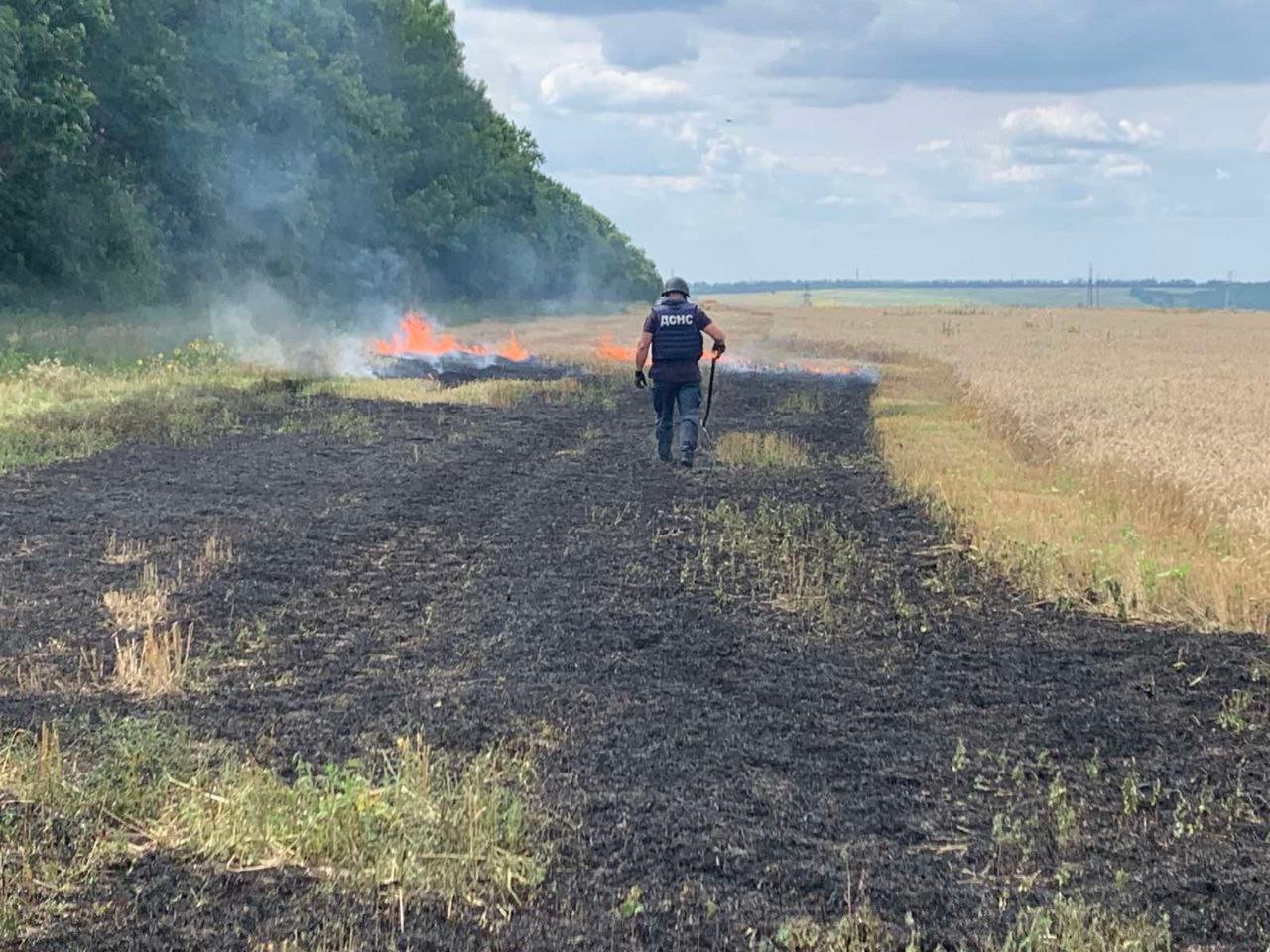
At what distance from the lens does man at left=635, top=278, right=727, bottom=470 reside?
15898 mm

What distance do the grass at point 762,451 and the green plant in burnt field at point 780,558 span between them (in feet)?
10.2

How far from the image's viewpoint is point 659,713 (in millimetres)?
7059

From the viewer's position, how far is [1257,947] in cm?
463

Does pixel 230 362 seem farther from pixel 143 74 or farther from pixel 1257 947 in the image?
pixel 1257 947

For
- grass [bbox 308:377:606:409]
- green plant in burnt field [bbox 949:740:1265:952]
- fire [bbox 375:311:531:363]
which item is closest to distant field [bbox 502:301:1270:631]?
green plant in burnt field [bbox 949:740:1265:952]

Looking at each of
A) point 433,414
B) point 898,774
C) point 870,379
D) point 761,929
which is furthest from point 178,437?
point 870,379

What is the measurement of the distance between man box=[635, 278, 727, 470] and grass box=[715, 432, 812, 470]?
75cm

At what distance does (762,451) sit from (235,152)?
29738 millimetres

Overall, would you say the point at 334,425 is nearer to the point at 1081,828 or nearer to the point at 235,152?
the point at 1081,828

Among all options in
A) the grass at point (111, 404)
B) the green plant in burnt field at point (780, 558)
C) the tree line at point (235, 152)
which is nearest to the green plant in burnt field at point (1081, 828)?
the green plant in burnt field at point (780, 558)

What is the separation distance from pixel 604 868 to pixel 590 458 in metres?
11.9

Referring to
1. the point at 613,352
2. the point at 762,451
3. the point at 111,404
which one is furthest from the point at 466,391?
the point at 613,352

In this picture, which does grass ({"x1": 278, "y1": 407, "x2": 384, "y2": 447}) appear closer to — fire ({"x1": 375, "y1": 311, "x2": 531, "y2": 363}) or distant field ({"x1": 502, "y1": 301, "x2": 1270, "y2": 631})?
distant field ({"x1": 502, "y1": 301, "x2": 1270, "y2": 631})

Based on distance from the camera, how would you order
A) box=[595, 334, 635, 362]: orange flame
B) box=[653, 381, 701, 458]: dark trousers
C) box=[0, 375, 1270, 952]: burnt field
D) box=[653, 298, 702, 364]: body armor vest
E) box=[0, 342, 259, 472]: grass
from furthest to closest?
1. box=[595, 334, 635, 362]: orange flame
2. box=[0, 342, 259, 472]: grass
3. box=[653, 381, 701, 458]: dark trousers
4. box=[653, 298, 702, 364]: body armor vest
5. box=[0, 375, 1270, 952]: burnt field
